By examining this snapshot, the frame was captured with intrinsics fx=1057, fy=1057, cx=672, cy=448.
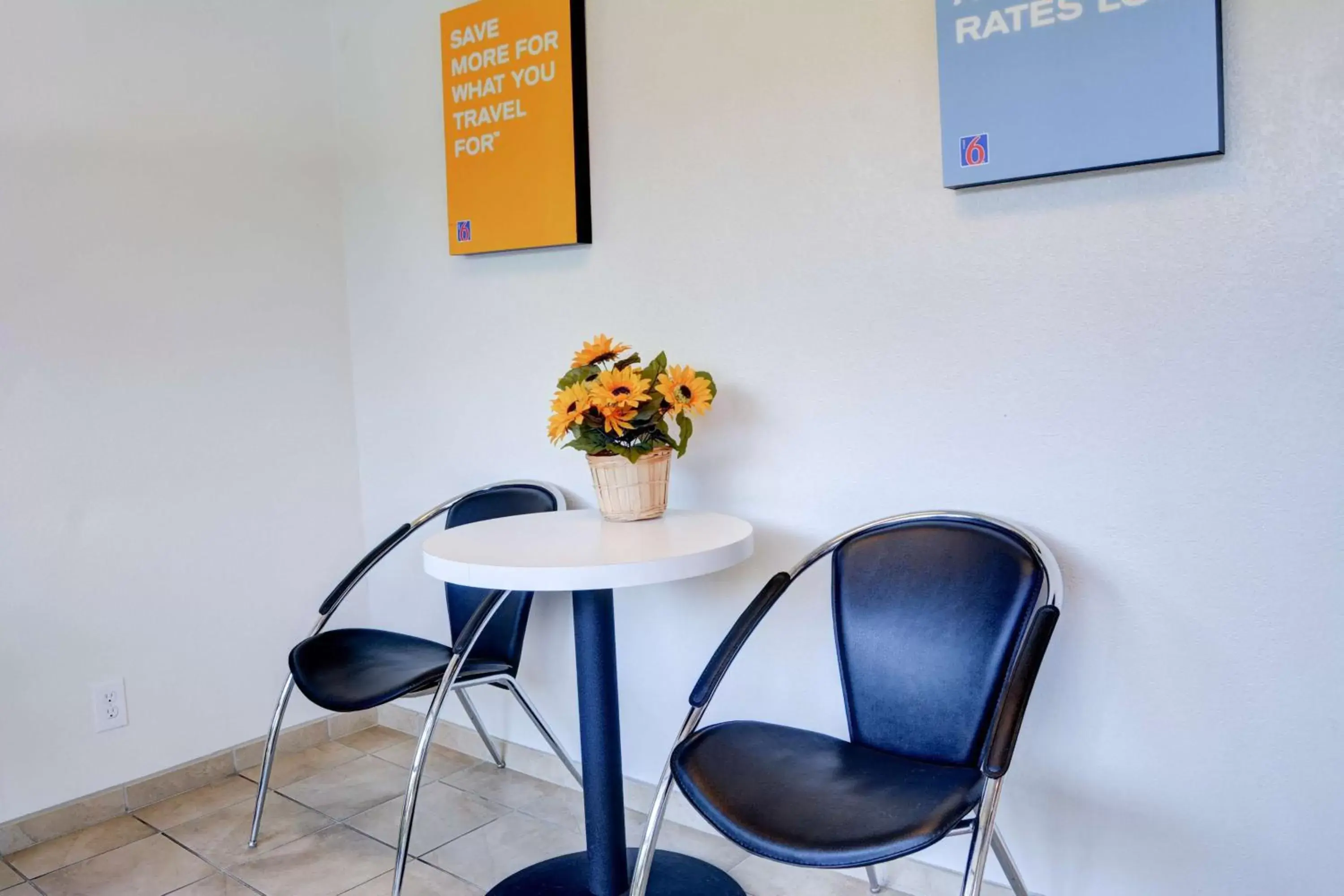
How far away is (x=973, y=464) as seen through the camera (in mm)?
1983

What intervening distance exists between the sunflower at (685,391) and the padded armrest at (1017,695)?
79 cm

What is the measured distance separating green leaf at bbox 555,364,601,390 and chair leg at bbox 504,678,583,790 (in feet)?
2.59

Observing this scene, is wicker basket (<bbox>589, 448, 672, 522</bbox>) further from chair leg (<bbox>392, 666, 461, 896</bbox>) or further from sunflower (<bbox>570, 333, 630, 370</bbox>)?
chair leg (<bbox>392, 666, 461, 896</bbox>)

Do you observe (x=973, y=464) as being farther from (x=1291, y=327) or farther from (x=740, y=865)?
(x=740, y=865)

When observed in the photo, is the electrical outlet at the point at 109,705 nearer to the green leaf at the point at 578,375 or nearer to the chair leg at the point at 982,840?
the green leaf at the point at 578,375

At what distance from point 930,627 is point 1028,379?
0.48 m

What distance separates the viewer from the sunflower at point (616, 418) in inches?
80.4

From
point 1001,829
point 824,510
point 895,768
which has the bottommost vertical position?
point 1001,829

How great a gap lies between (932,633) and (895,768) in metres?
0.24

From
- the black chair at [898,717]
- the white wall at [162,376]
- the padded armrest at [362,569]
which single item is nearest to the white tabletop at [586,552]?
the black chair at [898,717]

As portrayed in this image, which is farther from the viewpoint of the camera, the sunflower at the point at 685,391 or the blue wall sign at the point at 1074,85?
the sunflower at the point at 685,391

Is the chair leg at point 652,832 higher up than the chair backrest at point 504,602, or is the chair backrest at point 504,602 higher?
the chair backrest at point 504,602

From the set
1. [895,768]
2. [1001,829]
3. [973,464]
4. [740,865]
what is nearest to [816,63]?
[973,464]

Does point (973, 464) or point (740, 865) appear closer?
point (973, 464)
